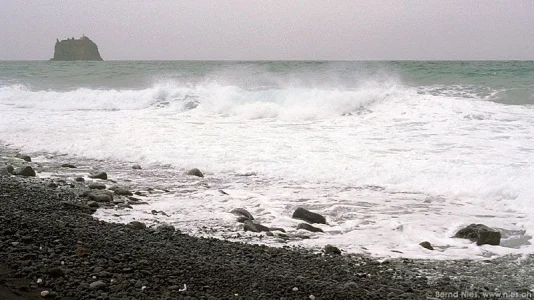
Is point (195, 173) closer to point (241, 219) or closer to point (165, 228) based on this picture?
point (241, 219)

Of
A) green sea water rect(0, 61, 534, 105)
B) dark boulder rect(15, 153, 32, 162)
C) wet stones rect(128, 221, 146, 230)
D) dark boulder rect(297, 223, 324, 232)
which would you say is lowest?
dark boulder rect(15, 153, 32, 162)

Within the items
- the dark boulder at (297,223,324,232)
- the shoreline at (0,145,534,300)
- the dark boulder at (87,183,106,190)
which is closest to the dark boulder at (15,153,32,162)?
the dark boulder at (87,183,106,190)

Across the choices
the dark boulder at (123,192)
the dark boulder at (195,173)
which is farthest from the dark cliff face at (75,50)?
the dark boulder at (123,192)

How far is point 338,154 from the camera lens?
32.4 feet

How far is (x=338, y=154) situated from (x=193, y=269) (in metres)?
6.22

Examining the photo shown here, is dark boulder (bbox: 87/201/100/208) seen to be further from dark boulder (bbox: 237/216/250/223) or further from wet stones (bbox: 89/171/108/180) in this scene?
dark boulder (bbox: 237/216/250/223)

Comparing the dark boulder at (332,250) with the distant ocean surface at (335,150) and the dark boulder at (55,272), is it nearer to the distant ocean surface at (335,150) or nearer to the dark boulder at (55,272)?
the distant ocean surface at (335,150)

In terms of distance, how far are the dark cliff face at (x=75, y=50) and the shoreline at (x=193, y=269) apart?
260 feet

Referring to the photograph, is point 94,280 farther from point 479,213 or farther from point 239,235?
point 479,213

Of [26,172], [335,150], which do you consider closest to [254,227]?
[26,172]

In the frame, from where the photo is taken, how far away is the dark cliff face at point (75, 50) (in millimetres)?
77562

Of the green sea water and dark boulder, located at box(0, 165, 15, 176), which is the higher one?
the green sea water

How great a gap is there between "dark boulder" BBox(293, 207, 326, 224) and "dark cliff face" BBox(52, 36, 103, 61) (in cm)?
7915

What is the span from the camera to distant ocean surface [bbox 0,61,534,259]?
6.13 m
